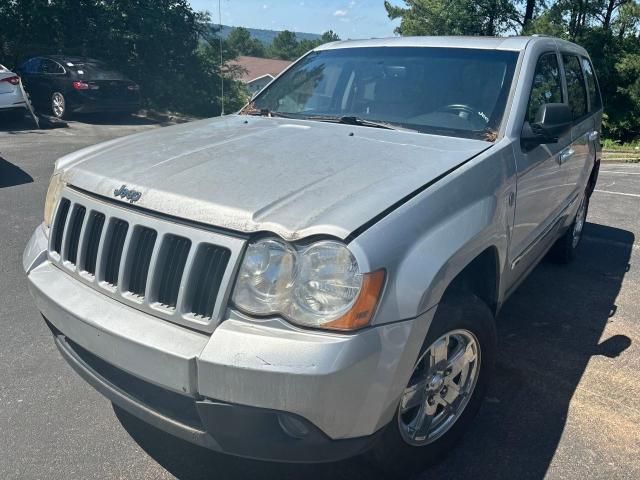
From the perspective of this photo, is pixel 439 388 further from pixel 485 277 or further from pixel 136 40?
pixel 136 40

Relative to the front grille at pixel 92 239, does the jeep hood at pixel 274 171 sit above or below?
above

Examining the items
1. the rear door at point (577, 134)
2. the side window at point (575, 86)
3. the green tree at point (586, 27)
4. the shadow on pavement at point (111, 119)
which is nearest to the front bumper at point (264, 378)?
the rear door at point (577, 134)

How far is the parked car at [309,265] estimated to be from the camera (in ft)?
6.68

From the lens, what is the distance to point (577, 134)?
14.5ft

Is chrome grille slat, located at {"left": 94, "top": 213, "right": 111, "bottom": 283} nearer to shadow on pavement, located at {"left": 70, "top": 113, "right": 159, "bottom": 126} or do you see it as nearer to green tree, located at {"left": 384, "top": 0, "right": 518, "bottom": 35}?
shadow on pavement, located at {"left": 70, "top": 113, "right": 159, "bottom": 126}

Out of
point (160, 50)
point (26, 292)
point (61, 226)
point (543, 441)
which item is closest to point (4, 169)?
point (26, 292)

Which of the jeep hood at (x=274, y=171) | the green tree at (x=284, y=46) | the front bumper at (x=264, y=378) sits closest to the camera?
the front bumper at (x=264, y=378)

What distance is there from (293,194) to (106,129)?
12183mm

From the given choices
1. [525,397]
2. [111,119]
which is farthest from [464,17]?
[525,397]

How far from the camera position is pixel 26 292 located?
14.3 feet

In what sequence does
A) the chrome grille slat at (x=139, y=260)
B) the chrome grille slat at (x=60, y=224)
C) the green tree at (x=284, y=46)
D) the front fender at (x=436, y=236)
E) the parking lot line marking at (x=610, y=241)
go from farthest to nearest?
the green tree at (x=284, y=46)
the parking lot line marking at (x=610, y=241)
the chrome grille slat at (x=60, y=224)
the chrome grille slat at (x=139, y=260)
the front fender at (x=436, y=236)

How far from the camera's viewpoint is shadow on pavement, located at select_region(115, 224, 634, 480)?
268cm

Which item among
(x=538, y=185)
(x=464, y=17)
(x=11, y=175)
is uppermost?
(x=464, y=17)

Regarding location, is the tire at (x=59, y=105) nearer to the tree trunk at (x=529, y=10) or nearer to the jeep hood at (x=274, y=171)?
the jeep hood at (x=274, y=171)
